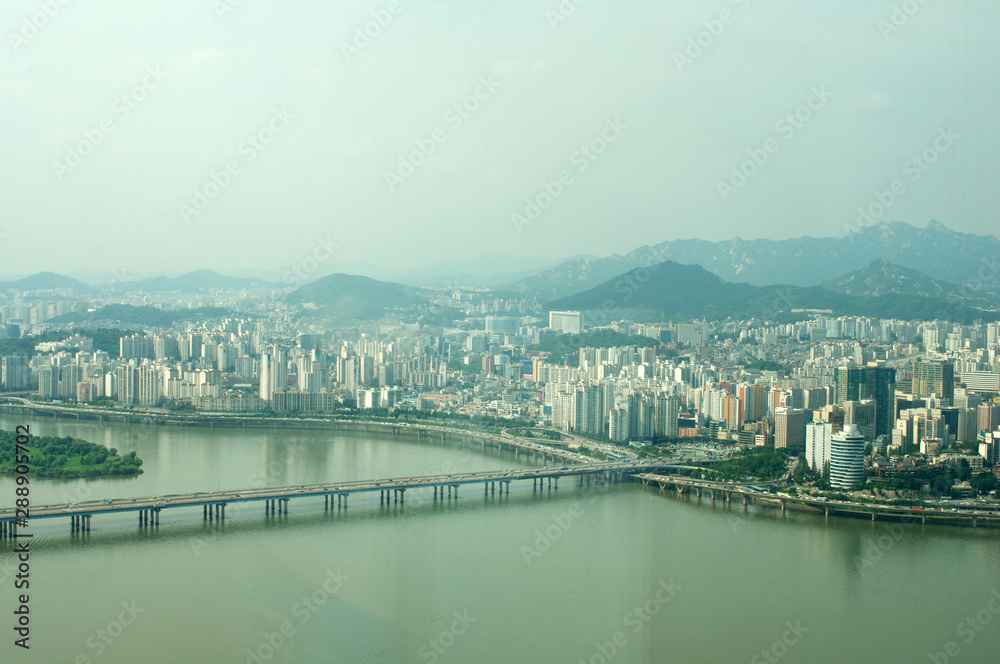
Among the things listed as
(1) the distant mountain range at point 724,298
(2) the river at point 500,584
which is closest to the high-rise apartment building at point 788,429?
(2) the river at point 500,584

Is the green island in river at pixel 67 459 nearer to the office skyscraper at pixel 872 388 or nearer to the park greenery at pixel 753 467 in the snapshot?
the park greenery at pixel 753 467

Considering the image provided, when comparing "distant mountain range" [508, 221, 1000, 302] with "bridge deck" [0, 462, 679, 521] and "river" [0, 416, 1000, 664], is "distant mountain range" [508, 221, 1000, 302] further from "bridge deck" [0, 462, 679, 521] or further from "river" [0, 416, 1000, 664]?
"river" [0, 416, 1000, 664]

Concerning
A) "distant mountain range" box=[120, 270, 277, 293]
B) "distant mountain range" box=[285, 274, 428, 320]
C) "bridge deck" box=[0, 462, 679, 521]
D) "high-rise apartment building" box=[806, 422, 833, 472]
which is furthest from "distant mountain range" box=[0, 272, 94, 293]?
"high-rise apartment building" box=[806, 422, 833, 472]

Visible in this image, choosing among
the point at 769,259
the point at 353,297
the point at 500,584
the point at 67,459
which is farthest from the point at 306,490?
the point at 769,259

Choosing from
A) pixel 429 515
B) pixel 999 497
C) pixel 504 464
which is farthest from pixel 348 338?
pixel 999 497

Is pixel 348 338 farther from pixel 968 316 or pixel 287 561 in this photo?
pixel 287 561

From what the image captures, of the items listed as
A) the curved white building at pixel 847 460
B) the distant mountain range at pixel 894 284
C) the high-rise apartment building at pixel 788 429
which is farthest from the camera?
the distant mountain range at pixel 894 284
